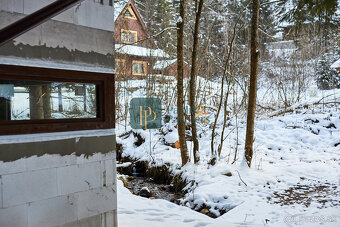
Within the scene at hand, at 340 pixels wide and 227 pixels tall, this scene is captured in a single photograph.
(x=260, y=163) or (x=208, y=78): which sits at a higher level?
(x=208, y=78)

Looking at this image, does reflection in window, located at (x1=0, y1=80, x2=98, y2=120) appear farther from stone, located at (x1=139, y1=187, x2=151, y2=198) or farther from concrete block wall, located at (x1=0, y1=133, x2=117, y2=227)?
stone, located at (x1=139, y1=187, x2=151, y2=198)

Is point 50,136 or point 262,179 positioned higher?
point 50,136

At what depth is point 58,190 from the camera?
238 cm

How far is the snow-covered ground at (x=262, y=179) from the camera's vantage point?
13.8ft

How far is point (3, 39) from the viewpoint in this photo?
1570mm

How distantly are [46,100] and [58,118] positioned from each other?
7.1 inches

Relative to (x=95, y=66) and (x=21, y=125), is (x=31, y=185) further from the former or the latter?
(x=95, y=66)

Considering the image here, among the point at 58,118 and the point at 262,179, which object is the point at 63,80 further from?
the point at 262,179

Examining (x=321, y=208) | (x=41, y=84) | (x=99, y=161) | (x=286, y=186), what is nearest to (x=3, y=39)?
(x=41, y=84)

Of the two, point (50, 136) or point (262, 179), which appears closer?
point (50, 136)

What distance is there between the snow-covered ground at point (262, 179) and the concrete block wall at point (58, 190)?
1.28 metres

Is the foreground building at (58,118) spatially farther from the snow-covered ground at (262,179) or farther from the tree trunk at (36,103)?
the snow-covered ground at (262,179)

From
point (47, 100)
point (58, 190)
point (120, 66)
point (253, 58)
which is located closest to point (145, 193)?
point (253, 58)

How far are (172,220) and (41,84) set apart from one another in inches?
110
